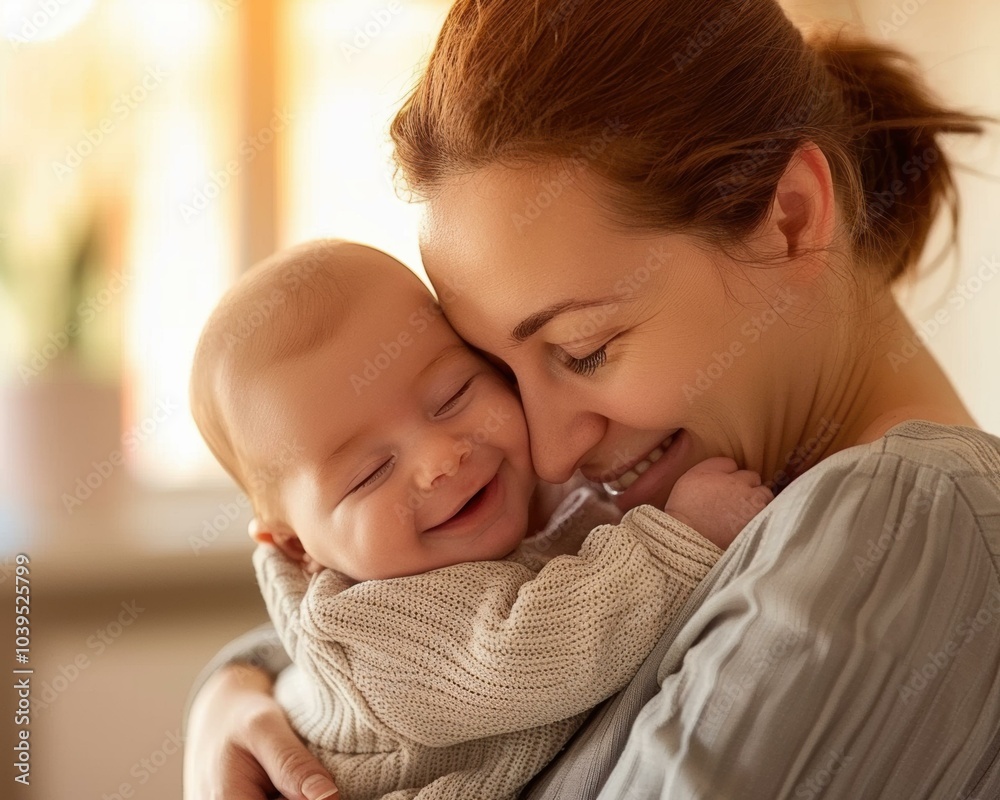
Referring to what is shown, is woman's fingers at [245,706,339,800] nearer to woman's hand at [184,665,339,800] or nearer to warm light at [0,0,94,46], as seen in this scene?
woman's hand at [184,665,339,800]

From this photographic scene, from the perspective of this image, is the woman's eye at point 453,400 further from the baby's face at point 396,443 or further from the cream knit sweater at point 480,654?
the cream knit sweater at point 480,654

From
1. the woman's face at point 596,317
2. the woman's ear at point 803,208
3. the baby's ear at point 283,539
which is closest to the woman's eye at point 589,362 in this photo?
the woman's face at point 596,317

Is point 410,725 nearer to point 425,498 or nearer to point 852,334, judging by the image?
point 425,498

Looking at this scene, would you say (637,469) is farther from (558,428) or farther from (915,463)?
(915,463)

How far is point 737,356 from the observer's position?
1.23 meters

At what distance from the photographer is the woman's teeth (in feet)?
4.46

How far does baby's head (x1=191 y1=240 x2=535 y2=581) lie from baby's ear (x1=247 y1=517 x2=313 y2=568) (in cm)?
10

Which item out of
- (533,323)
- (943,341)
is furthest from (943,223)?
(533,323)

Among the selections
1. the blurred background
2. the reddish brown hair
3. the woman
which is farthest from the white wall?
the reddish brown hair

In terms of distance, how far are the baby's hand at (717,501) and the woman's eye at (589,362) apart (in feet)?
0.59

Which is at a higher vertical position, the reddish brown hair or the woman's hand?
the reddish brown hair

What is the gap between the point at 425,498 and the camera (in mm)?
1278

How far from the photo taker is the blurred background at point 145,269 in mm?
2732

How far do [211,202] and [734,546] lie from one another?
7.61 feet
